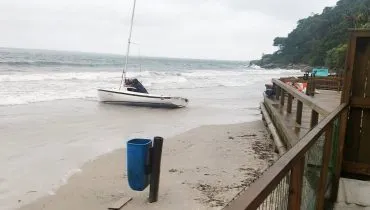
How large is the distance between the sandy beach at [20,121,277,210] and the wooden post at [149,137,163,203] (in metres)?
0.15

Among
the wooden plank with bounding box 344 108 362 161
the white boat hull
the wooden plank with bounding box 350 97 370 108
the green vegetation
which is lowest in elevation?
the white boat hull

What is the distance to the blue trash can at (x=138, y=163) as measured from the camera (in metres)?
6.61

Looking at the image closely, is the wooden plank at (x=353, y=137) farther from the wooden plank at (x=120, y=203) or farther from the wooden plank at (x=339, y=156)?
the wooden plank at (x=120, y=203)

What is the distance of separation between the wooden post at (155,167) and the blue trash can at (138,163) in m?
0.11

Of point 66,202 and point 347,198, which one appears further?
point 66,202

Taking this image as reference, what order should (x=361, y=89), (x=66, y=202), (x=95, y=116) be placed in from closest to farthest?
(x=361, y=89)
(x=66, y=202)
(x=95, y=116)

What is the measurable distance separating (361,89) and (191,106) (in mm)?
17222

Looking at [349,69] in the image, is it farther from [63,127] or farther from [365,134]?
[63,127]

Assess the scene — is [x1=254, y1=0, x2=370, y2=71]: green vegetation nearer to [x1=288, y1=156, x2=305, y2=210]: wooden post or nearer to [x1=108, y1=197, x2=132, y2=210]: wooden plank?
[x1=108, y1=197, x2=132, y2=210]: wooden plank

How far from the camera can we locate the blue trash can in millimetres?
6613

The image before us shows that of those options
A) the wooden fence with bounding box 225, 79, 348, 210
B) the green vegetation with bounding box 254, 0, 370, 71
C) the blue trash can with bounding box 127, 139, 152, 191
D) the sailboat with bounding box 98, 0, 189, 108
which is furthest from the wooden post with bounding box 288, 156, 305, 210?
the green vegetation with bounding box 254, 0, 370, 71

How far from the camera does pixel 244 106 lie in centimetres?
2238

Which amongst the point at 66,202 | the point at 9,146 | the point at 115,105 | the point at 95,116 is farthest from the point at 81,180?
the point at 115,105

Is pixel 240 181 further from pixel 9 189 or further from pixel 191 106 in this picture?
pixel 191 106
